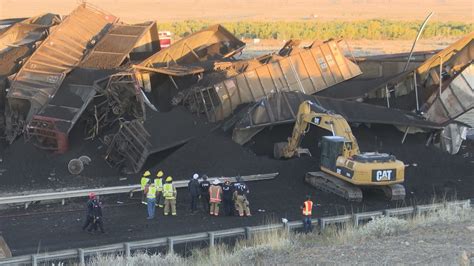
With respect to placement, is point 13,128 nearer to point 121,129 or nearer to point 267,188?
point 121,129

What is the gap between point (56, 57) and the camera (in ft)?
83.1

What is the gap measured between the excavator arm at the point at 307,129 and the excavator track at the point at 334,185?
0.81 meters

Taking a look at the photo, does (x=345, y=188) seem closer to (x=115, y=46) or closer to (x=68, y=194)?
(x=68, y=194)

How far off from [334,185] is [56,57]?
13.1 m

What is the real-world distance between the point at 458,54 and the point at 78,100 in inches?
528

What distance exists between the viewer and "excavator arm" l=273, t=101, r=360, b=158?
58.4 feet

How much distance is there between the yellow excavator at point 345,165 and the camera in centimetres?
1659

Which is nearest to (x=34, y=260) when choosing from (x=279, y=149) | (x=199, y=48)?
(x=279, y=149)

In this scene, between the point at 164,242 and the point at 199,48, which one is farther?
the point at 199,48

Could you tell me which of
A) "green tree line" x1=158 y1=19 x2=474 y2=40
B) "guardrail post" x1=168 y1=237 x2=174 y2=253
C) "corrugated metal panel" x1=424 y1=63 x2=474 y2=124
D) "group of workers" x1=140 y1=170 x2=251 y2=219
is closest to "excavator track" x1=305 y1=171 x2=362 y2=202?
"group of workers" x1=140 y1=170 x2=251 y2=219

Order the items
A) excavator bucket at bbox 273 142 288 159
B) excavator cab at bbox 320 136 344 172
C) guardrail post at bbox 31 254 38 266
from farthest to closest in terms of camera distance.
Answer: excavator bucket at bbox 273 142 288 159 < excavator cab at bbox 320 136 344 172 < guardrail post at bbox 31 254 38 266

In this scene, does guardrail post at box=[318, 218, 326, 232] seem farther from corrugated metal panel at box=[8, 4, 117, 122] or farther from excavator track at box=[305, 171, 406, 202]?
corrugated metal panel at box=[8, 4, 117, 122]

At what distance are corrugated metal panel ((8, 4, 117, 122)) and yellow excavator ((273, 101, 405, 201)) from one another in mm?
9677

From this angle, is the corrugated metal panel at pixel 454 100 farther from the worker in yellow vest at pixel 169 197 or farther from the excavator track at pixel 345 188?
the worker in yellow vest at pixel 169 197
